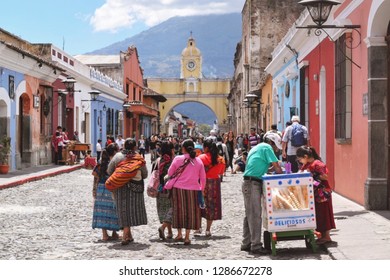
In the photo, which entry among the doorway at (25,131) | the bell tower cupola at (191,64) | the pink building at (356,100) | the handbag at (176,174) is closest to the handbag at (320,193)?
the handbag at (176,174)

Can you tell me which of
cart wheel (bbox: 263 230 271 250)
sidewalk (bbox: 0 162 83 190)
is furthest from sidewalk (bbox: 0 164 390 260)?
sidewalk (bbox: 0 162 83 190)

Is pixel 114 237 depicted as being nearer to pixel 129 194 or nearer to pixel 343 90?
pixel 129 194

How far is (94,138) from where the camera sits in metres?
32.4

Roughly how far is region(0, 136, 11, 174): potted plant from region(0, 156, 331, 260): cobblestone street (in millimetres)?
4494

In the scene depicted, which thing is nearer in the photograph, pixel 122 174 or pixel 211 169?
pixel 122 174

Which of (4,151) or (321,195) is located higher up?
(4,151)

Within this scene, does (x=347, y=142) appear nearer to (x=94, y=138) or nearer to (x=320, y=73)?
(x=320, y=73)

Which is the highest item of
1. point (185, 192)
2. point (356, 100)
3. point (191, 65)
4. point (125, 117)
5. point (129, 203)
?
point (191, 65)

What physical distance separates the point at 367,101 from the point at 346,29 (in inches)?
61.4

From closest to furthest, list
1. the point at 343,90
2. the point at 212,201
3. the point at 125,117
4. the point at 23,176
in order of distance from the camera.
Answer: the point at 212,201 → the point at 343,90 → the point at 23,176 → the point at 125,117

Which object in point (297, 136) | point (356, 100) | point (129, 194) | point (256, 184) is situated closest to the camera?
point (256, 184)

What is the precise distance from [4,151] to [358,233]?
1122 cm

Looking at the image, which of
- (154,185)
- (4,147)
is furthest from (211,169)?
(4,147)

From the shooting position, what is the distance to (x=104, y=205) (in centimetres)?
788
